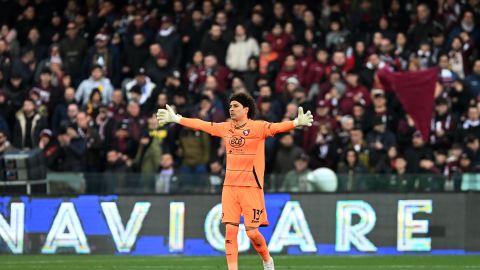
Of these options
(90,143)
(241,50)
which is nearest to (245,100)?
(90,143)

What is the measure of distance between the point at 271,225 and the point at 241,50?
203 inches

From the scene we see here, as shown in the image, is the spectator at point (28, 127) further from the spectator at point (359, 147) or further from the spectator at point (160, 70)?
the spectator at point (359, 147)

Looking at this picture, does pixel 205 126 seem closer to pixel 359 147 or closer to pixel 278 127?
pixel 278 127

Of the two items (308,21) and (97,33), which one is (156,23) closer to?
(97,33)

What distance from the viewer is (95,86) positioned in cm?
2370

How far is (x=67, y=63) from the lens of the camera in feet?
82.4

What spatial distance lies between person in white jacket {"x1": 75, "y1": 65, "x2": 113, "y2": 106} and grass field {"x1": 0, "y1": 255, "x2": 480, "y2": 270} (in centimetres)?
503

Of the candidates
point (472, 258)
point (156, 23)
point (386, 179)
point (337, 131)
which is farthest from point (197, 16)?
point (472, 258)

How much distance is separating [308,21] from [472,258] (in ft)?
22.5

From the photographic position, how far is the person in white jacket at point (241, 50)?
23.8m

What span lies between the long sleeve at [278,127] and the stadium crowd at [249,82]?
19.4ft

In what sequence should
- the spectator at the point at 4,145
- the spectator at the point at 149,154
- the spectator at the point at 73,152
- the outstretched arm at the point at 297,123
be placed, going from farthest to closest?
the spectator at the point at 73,152 < the spectator at the point at 149,154 < the spectator at the point at 4,145 < the outstretched arm at the point at 297,123

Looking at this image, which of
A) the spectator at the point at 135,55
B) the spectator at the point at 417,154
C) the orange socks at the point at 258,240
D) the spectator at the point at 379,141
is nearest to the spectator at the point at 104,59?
the spectator at the point at 135,55

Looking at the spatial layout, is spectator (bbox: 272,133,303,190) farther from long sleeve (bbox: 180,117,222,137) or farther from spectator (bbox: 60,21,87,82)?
long sleeve (bbox: 180,117,222,137)
